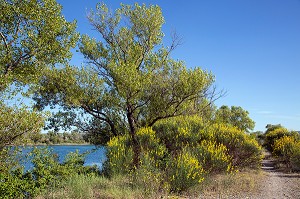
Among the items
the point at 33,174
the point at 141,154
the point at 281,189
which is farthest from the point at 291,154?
Result: the point at 33,174

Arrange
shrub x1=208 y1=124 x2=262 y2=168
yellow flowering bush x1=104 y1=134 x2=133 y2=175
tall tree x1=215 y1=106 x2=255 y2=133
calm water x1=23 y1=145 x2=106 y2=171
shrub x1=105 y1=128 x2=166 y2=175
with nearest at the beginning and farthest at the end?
1. shrub x1=105 y1=128 x2=166 y2=175
2. yellow flowering bush x1=104 y1=134 x2=133 y2=175
3. calm water x1=23 y1=145 x2=106 y2=171
4. shrub x1=208 y1=124 x2=262 y2=168
5. tall tree x1=215 y1=106 x2=255 y2=133

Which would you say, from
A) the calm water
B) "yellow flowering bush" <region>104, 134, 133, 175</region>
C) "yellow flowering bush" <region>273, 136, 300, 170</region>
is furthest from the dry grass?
"yellow flowering bush" <region>273, 136, 300, 170</region>

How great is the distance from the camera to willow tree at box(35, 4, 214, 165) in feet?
56.0

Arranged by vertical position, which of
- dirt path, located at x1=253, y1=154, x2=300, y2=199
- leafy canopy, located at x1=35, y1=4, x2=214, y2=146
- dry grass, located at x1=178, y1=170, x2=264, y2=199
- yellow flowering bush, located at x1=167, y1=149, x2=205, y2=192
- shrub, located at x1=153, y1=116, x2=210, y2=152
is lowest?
dirt path, located at x1=253, y1=154, x2=300, y2=199

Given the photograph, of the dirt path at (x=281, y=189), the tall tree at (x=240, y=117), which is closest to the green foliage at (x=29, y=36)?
the dirt path at (x=281, y=189)

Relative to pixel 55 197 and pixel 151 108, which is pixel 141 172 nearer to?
pixel 55 197

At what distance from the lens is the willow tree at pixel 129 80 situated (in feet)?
56.0

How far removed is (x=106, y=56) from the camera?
1906 cm

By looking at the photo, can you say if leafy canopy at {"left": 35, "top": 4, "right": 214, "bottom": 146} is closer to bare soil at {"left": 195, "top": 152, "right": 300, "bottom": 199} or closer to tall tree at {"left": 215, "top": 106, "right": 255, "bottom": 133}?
bare soil at {"left": 195, "top": 152, "right": 300, "bottom": 199}

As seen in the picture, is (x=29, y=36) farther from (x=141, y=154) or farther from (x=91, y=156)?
(x=91, y=156)

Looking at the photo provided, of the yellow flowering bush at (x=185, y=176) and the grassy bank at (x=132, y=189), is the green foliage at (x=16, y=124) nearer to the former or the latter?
the grassy bank at (x=132, y=189)

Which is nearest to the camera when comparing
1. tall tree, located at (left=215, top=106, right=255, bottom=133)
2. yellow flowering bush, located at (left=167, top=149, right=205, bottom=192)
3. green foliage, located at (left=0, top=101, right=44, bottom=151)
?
green foliage, located at (left=0, top=101, right=44, bottom=151)

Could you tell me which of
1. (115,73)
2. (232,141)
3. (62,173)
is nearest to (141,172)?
(62,173)

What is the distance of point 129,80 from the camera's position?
1595 cm
